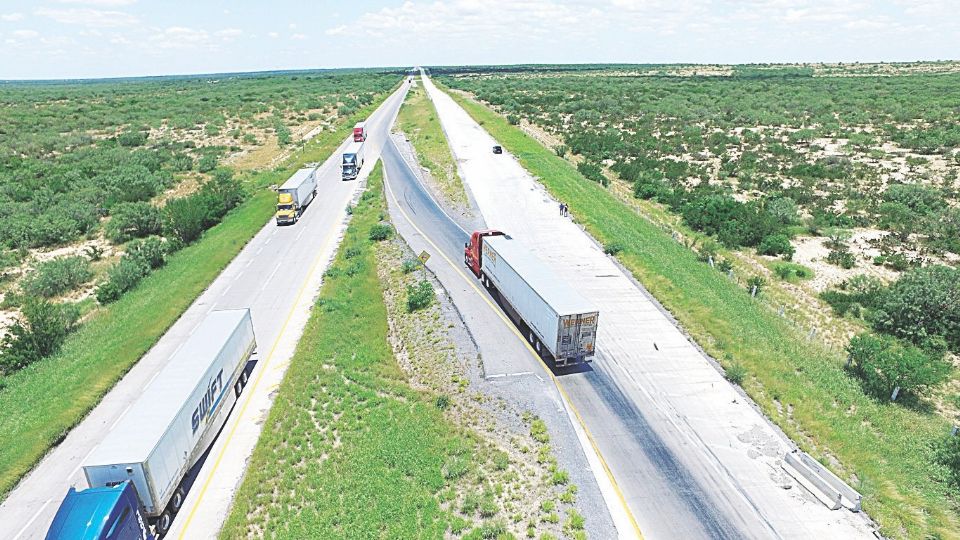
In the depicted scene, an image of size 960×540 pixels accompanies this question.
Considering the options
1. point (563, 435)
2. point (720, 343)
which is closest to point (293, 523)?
point (563, 435)

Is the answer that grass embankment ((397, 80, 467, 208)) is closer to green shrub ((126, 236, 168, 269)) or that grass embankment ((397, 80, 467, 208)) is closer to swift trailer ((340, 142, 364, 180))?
swift trailer ((340, 142, 364, 180))

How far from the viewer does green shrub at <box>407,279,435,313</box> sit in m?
34.1

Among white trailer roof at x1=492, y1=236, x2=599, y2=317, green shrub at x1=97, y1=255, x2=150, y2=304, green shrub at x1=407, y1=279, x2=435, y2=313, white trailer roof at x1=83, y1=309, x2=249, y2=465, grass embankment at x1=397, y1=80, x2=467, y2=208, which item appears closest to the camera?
white trailer roof at x1=83, y1=309, x2=249, y2=465

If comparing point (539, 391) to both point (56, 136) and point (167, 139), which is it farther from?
point (56, 136)

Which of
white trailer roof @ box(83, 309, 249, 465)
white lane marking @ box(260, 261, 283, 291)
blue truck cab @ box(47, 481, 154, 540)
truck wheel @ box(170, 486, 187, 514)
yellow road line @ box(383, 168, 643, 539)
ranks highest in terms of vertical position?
white trailer roof @ box(83, 309, 249, 465)

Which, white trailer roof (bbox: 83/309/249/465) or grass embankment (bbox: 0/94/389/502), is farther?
grass embankment (bbox: 0/94/389/502)

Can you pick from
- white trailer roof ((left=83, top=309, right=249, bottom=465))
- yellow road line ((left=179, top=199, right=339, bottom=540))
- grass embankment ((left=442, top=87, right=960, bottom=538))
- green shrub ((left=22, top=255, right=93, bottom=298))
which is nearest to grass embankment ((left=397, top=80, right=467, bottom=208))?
yellow road line ((left=179, top=199, right=339, bottom=540))

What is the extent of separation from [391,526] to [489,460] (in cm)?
489

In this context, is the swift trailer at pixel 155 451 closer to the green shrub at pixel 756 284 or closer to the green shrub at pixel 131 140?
the green shrub at pixel 756 284

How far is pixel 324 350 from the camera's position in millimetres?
29203

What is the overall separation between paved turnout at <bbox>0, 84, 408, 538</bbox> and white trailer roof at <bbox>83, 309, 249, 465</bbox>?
120 inches

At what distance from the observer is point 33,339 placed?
29.7 m

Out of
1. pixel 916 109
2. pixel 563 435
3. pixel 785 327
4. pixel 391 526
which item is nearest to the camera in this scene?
pixel 391 526

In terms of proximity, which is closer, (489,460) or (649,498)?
(649,498)
